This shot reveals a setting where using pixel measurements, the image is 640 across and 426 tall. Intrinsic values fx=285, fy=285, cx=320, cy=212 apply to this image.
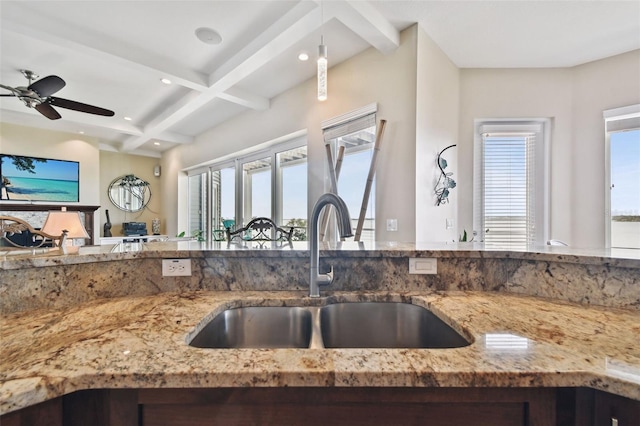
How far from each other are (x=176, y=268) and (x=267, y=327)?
0.42 metres

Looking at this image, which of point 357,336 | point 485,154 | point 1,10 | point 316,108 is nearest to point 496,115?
point 485,154

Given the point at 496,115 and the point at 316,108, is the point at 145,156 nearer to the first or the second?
the point at 316,108

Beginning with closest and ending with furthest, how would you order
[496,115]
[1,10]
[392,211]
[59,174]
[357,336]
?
[357,336] → [1,10] → [392,211] → [496,115] → [59,174]

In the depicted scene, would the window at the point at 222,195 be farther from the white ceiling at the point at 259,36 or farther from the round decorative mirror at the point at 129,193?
the round decorative mirror at the point at 129,193

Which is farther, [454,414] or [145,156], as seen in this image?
[145,156]

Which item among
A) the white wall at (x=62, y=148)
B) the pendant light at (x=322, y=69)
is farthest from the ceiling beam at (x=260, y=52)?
the white wall at (x=62, y=148)

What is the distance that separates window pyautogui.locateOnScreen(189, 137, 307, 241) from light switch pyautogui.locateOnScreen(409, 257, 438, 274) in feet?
7.43

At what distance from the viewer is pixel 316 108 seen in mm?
3168

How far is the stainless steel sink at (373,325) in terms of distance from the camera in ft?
3.15

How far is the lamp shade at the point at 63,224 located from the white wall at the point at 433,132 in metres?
2.69

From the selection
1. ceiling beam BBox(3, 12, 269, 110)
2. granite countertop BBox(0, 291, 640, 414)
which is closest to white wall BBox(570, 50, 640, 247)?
granite countertop BBox(0, 291, 640, 414)

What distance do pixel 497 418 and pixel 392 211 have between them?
6.71 feet

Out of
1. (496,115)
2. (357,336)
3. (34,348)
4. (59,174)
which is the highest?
(496,115)

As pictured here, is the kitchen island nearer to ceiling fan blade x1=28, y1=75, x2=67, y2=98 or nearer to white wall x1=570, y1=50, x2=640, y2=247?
ceiling fan blade x1=28, y1=75, x2=67, y2=98
